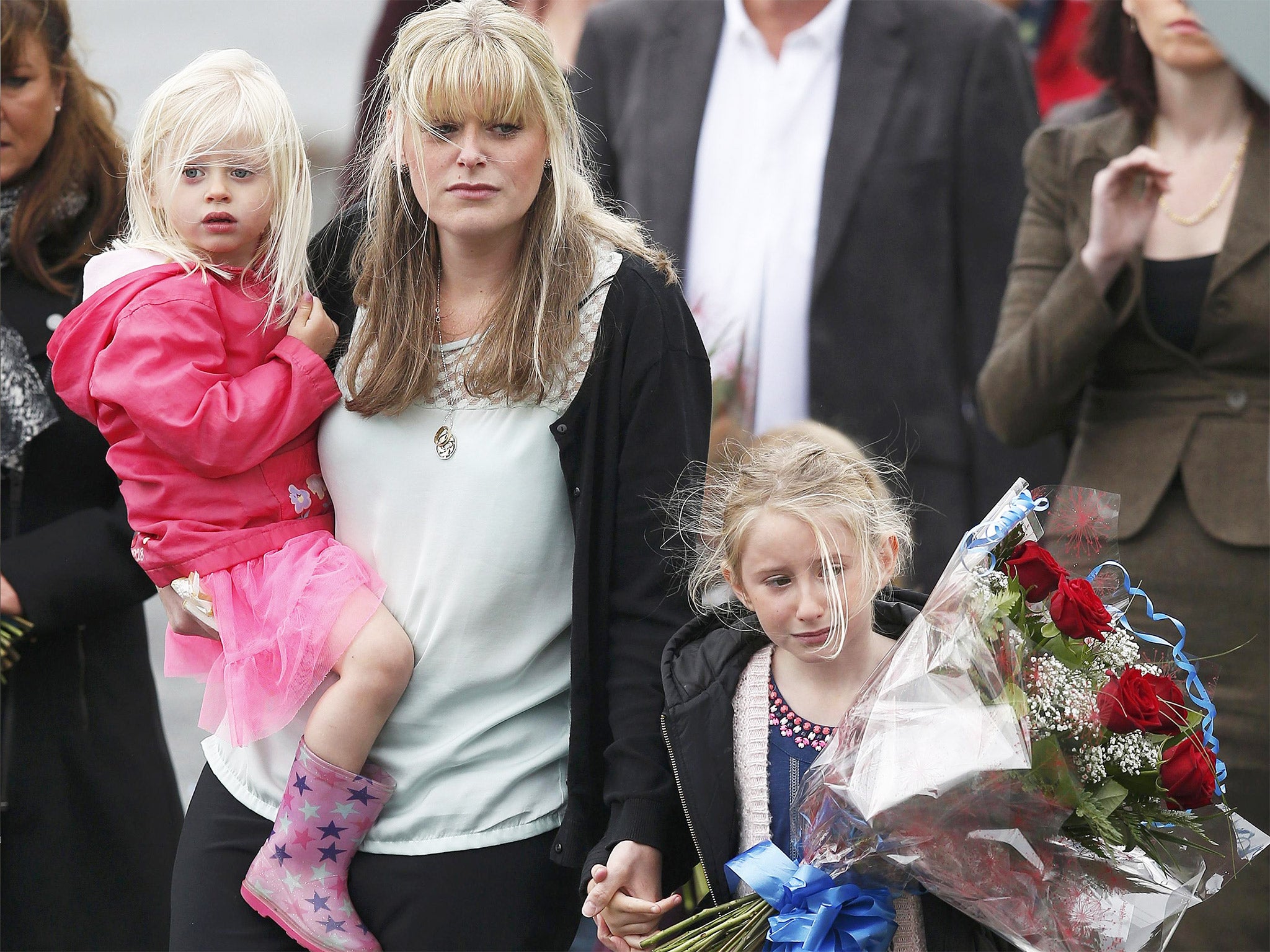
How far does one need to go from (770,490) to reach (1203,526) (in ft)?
4.76

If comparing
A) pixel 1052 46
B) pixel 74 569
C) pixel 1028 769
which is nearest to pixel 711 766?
pixel 1028 769

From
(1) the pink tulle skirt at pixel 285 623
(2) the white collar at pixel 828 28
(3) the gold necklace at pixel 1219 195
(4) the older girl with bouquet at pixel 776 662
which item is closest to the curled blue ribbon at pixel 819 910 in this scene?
(4) the older girl with bouquet at pixel 776 662

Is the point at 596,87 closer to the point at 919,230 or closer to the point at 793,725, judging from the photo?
the point at 919,230

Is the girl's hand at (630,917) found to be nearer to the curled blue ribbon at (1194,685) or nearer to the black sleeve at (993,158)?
the curled blue ribbon at (1194,685)

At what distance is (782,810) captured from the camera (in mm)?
2102

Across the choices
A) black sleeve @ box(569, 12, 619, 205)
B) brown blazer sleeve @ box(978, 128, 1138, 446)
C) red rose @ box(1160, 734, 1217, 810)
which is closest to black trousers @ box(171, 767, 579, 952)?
red rose @ box(1160, 734, 1217, 810)

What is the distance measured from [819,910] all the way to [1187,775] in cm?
48

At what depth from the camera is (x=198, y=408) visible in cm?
216

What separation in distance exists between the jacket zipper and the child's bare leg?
1.20ft

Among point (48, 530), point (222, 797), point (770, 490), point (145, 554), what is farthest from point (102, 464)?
point (770, 490)

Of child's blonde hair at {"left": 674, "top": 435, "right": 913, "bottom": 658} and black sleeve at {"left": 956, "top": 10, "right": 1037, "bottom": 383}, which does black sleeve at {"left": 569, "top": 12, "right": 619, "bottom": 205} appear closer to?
black sleeve at {"left": 956, "top": 10, "right": 1037, "bottom": 383}

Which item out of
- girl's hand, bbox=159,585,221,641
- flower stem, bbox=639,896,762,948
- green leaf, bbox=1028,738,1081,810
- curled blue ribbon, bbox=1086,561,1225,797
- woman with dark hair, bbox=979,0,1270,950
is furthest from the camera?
woman with dark hair, bbox=979,0,1270,950

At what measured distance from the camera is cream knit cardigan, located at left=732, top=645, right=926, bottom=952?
81.8 inches

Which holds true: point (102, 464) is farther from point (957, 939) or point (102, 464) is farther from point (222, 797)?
point (957, 939)
